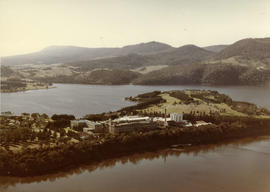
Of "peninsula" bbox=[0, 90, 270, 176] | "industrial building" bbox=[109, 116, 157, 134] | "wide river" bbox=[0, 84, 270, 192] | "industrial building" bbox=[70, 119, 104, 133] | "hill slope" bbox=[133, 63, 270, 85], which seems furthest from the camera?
"hill slope" bbox=[133, 63, 270, 85]

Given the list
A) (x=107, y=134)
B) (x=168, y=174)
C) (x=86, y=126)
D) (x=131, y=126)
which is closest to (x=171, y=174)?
(x=168, y=174)

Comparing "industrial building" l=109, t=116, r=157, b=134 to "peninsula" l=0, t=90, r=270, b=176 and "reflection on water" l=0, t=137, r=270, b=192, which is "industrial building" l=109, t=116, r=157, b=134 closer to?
"peninsula" l=0, t=90, r=270, b=176

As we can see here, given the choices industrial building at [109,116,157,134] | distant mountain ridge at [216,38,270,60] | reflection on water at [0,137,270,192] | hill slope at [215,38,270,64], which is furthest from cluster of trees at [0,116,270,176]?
distant mountain ridge at [216,38,270,60]

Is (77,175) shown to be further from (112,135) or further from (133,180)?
(112,135)

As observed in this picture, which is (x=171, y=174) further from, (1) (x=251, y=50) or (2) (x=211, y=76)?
(1) (x=251, y=50)

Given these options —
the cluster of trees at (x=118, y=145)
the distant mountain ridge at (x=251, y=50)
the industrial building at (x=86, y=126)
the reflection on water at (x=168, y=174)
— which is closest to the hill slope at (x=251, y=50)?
the distant mountain ridge at (x=251, y=50)

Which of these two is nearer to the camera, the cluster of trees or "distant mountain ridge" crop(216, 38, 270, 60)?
the cluster of trees

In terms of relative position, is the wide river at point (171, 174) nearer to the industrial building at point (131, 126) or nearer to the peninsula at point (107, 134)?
the peninsula at point (107, 134)
